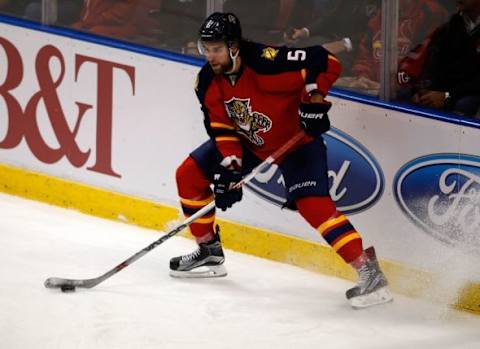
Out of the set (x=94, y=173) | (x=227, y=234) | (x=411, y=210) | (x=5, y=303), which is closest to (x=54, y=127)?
(x=94, y=173)

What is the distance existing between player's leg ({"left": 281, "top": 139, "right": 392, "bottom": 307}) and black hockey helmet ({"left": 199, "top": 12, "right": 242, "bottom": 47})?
51 centimetres

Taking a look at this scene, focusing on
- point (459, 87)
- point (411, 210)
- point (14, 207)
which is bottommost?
point (14, 207)

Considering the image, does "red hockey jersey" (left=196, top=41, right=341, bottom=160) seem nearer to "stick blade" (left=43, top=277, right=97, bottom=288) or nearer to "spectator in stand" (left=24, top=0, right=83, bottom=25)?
"stick blade" (left=43, top=277, right=97, bottom=288)

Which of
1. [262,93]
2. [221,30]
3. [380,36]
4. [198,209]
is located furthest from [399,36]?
[198,209]

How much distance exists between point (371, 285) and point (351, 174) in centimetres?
61

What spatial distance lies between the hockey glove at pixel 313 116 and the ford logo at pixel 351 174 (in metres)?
0.51

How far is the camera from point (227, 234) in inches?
229

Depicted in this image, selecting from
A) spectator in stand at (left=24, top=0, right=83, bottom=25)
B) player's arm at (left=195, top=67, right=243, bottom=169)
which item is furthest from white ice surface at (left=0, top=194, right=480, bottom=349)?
spectator in stand at (left=24, top=0, right=83, bottom=25)

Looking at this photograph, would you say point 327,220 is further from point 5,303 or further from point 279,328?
point 5,303

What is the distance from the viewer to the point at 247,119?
16.7ft

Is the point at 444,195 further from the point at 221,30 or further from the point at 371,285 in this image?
the point at 221,30

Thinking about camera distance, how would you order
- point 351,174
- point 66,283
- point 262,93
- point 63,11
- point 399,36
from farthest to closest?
1. point 63,11
2. point 351,174
3. point 399,36
4. point 66,283
5. point 262,93

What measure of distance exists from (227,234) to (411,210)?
99cm

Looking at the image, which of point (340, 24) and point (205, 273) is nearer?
point (340, 24)
